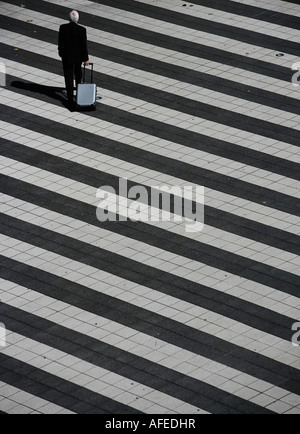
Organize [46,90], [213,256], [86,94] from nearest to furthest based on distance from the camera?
1. [213,256]
2. [86,94]
3. [46,90]

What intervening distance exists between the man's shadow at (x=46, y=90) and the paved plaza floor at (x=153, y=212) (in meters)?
0.03

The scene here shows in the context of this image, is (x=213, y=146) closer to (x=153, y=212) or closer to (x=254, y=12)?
(x=153, y=212)

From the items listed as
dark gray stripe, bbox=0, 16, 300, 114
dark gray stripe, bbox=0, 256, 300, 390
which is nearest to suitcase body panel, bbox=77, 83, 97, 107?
dark gray stripe, bbox=0, 16, 300, 114

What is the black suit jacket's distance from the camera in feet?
49.4

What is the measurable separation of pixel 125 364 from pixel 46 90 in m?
6.69

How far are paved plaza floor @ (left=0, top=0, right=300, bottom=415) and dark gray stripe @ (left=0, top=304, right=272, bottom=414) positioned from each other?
2 centimetres

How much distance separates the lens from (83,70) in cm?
1627

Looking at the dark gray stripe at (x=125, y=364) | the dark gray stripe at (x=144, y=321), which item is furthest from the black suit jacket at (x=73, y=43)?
the dark gray stripe at (x=125, y=364)

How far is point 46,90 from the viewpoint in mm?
16141

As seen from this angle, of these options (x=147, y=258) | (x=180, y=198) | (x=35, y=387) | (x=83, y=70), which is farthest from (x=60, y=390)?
(x=83, y=70)

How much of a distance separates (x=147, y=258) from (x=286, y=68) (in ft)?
18.9

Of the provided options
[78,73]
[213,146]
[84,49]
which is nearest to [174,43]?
[78,73]

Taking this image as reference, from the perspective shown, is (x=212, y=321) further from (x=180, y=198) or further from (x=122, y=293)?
(x=180, y=198)
